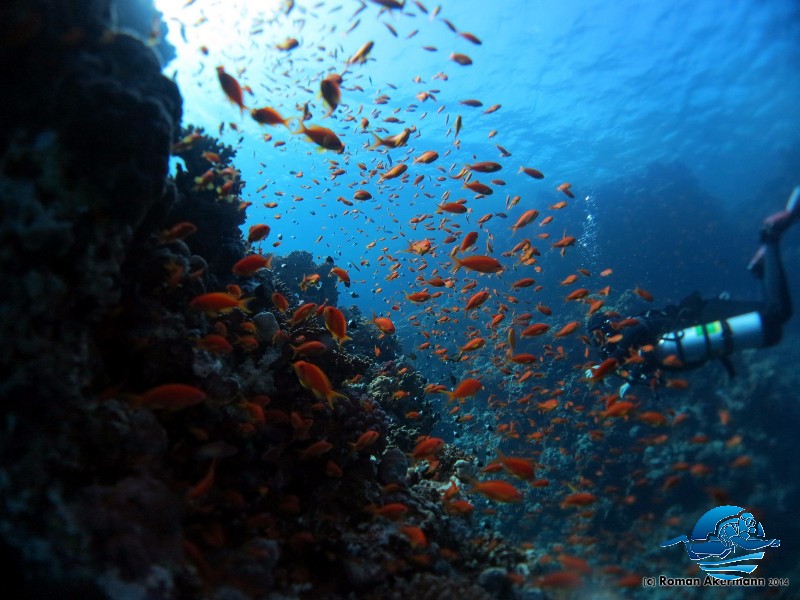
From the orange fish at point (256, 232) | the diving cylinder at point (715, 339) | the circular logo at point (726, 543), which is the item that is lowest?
the circular logo at point (726, 543)

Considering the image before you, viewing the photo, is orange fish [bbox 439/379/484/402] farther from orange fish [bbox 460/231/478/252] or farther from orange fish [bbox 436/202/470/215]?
orange fish [bbox 436/202/470/215]

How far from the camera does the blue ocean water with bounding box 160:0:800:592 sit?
19.8 m

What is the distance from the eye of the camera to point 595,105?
29.4 metres

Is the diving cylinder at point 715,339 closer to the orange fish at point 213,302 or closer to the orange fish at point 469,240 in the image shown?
the orange fish at point 469,240

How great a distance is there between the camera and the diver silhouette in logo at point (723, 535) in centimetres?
752

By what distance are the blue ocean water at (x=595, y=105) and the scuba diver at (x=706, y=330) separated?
5.79 metres

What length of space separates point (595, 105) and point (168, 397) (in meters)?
35.3

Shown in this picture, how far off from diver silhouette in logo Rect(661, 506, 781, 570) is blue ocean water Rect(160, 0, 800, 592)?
365 cm

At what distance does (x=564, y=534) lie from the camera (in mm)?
10695

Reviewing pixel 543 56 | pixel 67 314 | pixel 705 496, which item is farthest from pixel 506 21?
pixel 67 314

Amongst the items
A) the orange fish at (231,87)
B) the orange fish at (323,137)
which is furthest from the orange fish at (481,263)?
the orange fish at (231,87)

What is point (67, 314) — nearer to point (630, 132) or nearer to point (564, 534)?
point (564, 534)

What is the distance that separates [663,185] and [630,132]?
22.2ft

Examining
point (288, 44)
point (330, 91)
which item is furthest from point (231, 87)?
point (288, 44)
